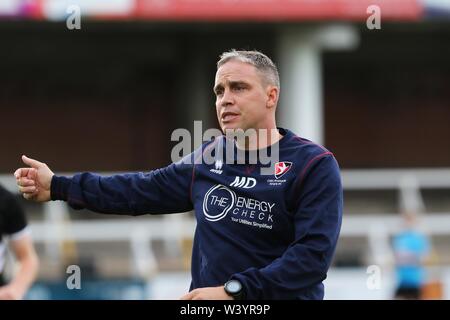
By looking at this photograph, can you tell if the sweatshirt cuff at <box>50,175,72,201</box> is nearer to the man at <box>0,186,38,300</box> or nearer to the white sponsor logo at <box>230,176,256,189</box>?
the white sponsor logo at <box>230,176,256,189</box>

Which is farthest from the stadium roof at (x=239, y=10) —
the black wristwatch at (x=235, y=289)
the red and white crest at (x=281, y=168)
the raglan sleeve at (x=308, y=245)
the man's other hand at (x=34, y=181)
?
the black wristwatch at (x=235, y=289)

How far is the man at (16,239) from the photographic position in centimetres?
702

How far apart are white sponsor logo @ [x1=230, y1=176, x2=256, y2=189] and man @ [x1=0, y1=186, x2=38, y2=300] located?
8.33 ft

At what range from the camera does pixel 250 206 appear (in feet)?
15.6

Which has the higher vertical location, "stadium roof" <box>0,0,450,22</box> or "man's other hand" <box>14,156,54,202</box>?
"stadium roof" <box>0,0,450,22</box>

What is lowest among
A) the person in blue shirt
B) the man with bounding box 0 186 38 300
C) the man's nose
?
the person in blue shirt

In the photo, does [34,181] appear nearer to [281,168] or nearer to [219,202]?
[219,202]

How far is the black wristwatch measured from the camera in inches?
173

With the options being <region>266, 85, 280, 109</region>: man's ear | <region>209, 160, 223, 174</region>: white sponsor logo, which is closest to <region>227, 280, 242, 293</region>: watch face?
<region>209, 160, 223, 174</region>: white sponsor logo

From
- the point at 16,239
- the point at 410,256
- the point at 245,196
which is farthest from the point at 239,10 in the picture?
the point at 245,196

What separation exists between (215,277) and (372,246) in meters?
11.1

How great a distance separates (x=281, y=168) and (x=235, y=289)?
0.63 metres

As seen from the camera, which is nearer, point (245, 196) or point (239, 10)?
point (245, 196)
